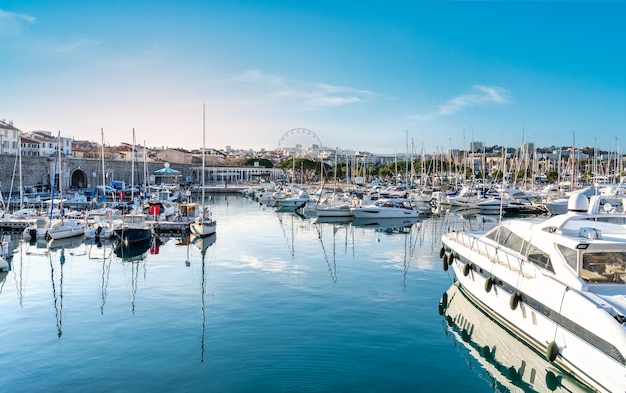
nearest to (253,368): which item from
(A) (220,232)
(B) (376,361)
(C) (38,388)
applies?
(B) (376,361)

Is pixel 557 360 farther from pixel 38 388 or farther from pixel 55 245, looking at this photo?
pixel 55 245

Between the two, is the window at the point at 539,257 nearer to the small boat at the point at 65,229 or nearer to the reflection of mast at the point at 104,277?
the reflection of mast at the point at 104,277

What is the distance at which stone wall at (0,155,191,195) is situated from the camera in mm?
56406

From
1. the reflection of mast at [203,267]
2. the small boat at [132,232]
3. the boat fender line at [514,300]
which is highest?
the boat fender line at [514,300]

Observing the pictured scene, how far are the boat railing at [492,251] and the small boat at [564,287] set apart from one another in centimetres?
3

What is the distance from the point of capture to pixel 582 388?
894 centimetres

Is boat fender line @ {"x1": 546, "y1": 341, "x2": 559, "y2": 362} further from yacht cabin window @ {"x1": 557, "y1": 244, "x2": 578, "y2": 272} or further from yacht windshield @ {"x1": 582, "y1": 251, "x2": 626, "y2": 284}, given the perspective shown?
yacht windshield @ {"x1": 582, "y1": 251, "x2": 626, "y2": 284}

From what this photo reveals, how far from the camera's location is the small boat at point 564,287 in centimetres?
828

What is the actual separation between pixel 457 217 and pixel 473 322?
30385 mm

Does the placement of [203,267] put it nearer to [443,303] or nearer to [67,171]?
[443,303]

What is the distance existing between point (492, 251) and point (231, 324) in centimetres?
722

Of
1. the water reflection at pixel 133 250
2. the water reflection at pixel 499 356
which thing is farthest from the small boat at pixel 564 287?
the water reflection at pixel 133 250

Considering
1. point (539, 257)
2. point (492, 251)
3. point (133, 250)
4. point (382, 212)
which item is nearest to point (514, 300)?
point (539, 257)

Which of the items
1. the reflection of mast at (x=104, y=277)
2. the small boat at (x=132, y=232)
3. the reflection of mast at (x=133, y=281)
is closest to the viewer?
the reflection of mast at (x=133, y=281)
